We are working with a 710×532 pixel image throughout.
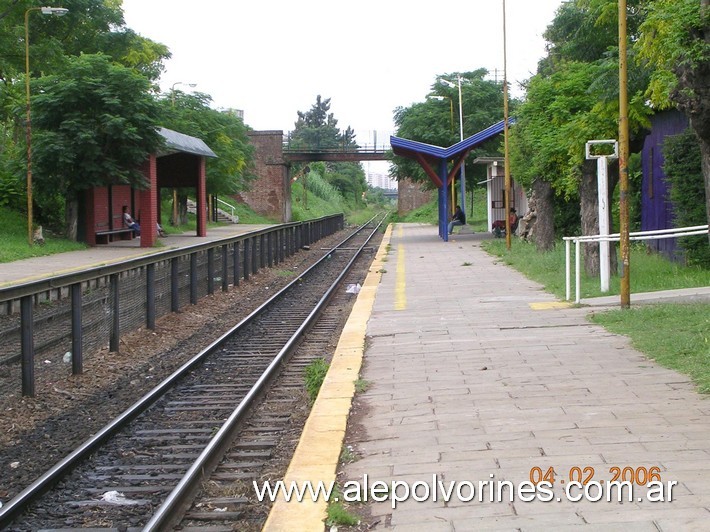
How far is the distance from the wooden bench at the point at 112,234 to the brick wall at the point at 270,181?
105ft

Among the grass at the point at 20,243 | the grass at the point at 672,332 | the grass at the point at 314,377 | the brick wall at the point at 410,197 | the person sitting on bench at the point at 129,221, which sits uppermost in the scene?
the brick wall at the point at 410,197

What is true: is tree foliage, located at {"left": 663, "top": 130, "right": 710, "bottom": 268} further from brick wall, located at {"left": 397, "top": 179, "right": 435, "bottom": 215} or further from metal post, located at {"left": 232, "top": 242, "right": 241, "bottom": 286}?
brick wall, located at {"left": 397, "top": 179, "right": 435, "bottom": 215}

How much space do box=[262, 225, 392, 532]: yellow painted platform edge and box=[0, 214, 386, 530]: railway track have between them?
39 centimetres

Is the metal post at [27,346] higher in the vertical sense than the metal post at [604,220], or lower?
lower

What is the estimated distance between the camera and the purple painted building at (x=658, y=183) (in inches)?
774

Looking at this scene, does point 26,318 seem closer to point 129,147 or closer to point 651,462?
point 651,462

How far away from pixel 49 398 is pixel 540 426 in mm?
5054

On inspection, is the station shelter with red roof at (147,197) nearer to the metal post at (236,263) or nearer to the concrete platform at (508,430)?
the metal post at (236,263)

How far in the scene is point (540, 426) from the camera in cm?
639

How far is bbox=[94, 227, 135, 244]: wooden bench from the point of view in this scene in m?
32.5

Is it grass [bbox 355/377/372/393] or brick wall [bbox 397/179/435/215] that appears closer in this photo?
grass [bbox 355/377/372/393]
